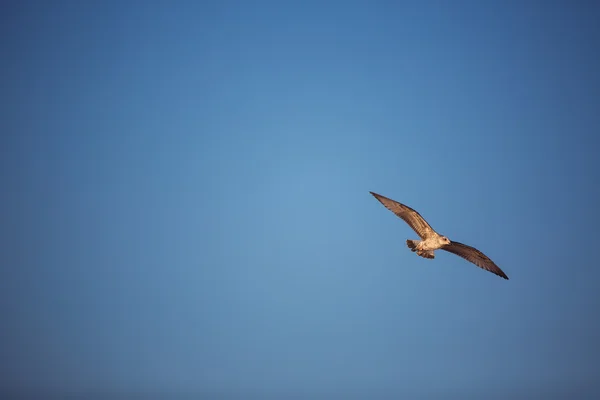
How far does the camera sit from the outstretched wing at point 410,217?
1805 cm

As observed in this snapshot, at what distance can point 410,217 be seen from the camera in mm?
18234

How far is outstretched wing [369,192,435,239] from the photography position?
59.2ft

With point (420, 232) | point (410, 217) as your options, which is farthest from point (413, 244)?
point (410, 217)

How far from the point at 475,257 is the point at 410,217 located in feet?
10.9

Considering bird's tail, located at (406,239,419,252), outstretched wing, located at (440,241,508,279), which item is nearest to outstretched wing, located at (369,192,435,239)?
bird's tail, located at (406,239,419,252)

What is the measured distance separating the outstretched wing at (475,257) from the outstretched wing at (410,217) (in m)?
1.32

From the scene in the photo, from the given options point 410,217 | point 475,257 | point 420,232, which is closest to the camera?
point 410,217

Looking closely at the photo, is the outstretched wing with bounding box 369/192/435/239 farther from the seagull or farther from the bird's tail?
the bird's tail

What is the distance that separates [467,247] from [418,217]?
2.56 meters

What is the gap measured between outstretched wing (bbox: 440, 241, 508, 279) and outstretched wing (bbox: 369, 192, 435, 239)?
132cm

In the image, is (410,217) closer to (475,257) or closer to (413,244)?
(413,244)

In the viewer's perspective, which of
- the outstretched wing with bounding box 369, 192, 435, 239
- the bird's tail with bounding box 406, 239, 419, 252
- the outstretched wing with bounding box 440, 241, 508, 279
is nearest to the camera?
the outstretched wing with bounding box 369, 192, 435, 239

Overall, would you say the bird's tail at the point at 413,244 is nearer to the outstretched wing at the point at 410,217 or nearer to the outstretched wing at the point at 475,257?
the outstretched wing at the point at 410,217

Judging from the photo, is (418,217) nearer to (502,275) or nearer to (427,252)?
(427,252)
